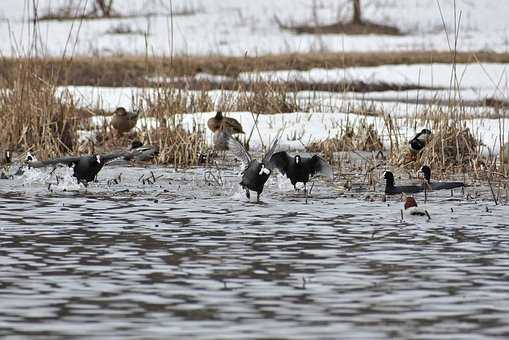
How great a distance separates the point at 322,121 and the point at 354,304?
9062 mm

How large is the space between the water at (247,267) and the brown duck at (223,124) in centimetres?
341

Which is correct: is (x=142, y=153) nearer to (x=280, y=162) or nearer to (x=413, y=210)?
(x=280, y=162)

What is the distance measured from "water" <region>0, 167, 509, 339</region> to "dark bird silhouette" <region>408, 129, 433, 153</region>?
1861 mm

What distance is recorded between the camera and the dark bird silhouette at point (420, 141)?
37.5 feet

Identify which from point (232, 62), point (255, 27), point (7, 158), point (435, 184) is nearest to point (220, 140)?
point (435, 184)

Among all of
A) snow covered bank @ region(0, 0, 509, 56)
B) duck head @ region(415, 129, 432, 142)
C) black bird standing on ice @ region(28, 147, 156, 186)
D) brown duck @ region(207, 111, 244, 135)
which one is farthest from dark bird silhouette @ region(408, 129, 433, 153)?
snow covered bank @ region(0, 0, 509, 56)

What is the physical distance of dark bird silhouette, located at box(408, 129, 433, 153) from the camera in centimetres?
1142

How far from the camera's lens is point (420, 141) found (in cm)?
1150

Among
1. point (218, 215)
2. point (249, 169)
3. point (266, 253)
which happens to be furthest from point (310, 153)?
point (266, 253)

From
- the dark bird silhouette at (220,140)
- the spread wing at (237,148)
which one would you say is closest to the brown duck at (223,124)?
the dark bird silhouette at (220,140)

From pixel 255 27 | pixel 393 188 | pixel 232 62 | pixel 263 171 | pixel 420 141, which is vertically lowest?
pixel 393 188

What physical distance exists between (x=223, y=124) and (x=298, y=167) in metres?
3.12

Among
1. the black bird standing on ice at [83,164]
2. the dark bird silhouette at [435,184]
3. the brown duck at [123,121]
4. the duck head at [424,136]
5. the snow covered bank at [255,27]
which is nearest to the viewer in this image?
the dark bird silhouette at [435,184]

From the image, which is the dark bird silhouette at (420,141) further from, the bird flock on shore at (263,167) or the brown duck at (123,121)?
the brown duck at (123,121)
